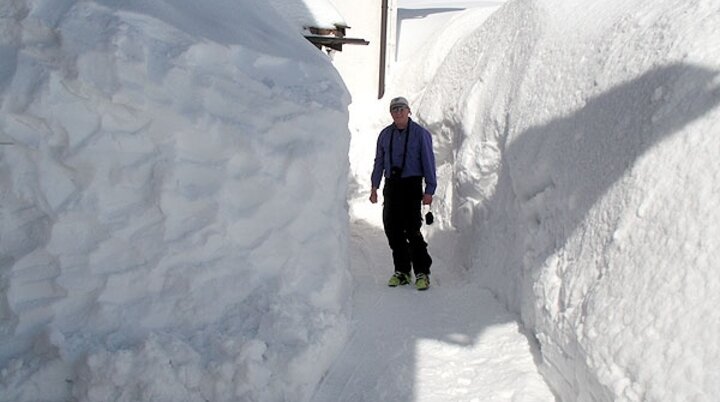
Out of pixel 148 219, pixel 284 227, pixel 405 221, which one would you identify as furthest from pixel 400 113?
pixel 148 219

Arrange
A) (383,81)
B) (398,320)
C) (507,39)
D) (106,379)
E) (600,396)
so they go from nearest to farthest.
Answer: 1. (600,396)
2. (106,379)
3. (398,320)
4. (507,39)
5. (383,81)

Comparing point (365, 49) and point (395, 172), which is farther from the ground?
point (365, 49)

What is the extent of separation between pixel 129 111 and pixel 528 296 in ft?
7.96

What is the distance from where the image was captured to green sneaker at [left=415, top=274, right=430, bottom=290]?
467 cm

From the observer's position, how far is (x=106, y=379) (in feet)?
9.18

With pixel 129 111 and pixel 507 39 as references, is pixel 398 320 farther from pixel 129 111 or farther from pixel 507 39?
pixel 507 39

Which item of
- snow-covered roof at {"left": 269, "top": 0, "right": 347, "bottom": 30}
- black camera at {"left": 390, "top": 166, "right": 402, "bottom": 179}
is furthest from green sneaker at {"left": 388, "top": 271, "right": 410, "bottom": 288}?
snow-covered roof at {"left": 269, "top": 0, "right": 347, "bottom": 30}

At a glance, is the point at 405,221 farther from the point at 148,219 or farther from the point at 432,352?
the point at 148,219

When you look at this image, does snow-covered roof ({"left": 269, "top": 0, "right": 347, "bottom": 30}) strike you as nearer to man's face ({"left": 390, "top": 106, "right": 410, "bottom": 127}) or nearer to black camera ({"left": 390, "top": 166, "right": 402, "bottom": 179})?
man's face ({"left": 390, "top": 106, "right": 410, "bottom": 127})

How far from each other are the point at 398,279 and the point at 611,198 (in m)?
2.11

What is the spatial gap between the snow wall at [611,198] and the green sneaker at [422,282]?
1.28 feet

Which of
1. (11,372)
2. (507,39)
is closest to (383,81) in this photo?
(507,39)

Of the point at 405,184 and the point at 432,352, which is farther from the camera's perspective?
the point at 405,184

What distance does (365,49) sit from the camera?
10266 millimetres
